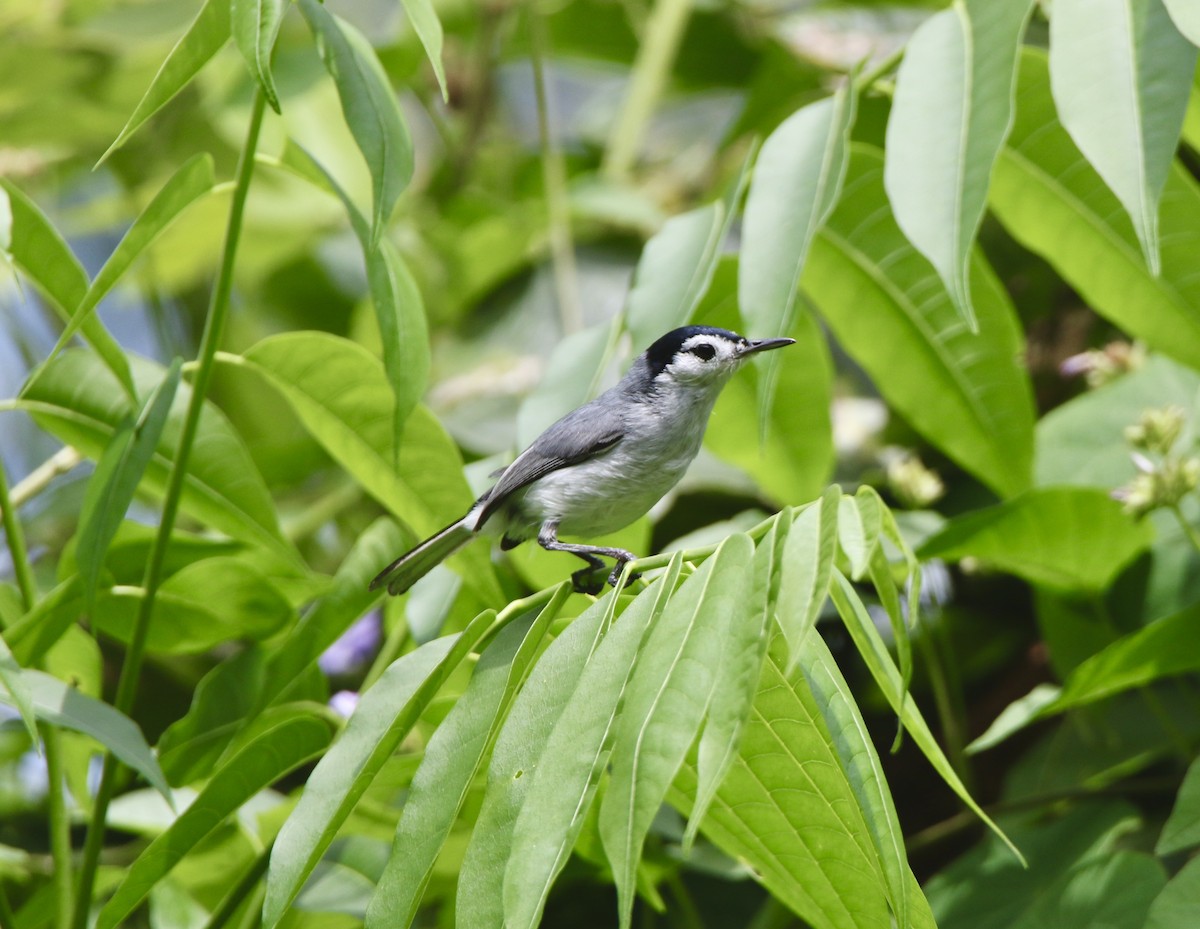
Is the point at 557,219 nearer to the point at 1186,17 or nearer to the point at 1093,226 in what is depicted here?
A: the point at 1093,226

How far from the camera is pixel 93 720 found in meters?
1.18

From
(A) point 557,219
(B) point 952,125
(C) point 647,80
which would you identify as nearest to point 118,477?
(B) point 952,125

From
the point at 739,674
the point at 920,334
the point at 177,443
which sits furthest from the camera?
the point at 920,334

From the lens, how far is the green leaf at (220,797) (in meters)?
1.15

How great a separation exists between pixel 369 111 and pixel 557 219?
1384 mm

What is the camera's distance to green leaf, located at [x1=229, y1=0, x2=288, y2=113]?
1.01 meters

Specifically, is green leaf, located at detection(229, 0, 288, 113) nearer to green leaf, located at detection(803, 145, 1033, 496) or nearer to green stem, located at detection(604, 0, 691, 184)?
green leaf, located at detection(803, 145, 1033, 496)

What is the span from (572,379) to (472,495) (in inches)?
7.2

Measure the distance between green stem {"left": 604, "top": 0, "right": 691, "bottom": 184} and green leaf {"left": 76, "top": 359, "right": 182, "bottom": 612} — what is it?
181cm

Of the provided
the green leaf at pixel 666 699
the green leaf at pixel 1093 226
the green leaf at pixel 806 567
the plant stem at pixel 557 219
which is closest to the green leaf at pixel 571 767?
the green leaf at pixel 666 699

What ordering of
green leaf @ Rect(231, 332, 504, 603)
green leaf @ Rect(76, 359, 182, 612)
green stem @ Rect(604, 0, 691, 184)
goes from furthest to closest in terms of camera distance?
green stem @ Rect(604, 0, 691, 184) → green leaf @ Rect(231, 332, 504, 603) → green leaf @ Rect(76, 359, 182, 612)

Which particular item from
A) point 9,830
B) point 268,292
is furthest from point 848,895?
point 268,292

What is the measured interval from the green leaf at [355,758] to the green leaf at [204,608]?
0.51 meters

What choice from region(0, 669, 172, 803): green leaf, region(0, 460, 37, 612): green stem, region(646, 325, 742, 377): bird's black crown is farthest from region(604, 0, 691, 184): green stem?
region(0, 669, 172, 803): green leaf
